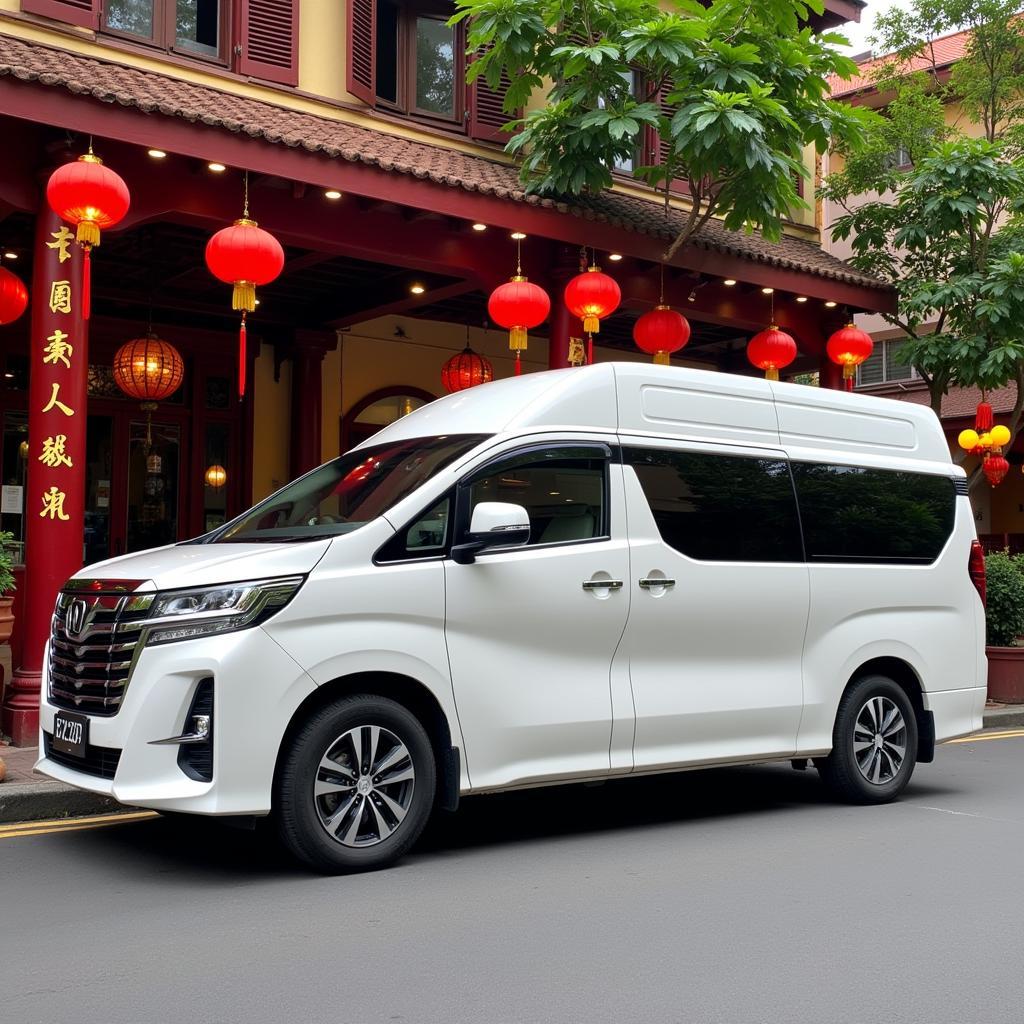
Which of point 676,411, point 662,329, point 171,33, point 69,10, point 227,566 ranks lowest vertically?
point 227,566

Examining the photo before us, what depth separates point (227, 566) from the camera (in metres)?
5.39

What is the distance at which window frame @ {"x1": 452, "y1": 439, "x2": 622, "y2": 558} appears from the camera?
19.4 feet

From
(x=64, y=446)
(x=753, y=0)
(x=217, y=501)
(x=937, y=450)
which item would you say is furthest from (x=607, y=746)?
(x=217, y=501)

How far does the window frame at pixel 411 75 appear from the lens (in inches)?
536

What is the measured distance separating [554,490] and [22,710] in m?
4.40

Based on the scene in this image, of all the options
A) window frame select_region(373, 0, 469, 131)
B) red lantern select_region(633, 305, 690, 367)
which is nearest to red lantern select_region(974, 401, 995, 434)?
red lantern select_region(633, 305, 690, 367)

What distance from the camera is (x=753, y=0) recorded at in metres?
10.9

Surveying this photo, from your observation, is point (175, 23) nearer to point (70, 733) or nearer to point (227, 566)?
point (227, 566)

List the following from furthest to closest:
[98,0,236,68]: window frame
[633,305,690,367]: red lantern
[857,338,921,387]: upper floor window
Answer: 1. [857,338,921,387]: upper floor window
2. [633,305,690,367]: red lantern
3. [98,0,236,68]: window frame

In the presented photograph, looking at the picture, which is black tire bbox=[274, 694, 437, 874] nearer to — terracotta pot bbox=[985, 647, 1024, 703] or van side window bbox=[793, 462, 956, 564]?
van side window bbox=[793, 462, 956, 564]

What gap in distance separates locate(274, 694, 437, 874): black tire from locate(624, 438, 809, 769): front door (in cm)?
131

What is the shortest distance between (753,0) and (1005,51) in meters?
7.41

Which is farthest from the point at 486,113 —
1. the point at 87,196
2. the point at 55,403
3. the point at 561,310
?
the point at 55,403

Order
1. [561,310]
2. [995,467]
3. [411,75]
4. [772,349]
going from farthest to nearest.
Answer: [995,467] → [411,75] → [772,349] → [561,310]
